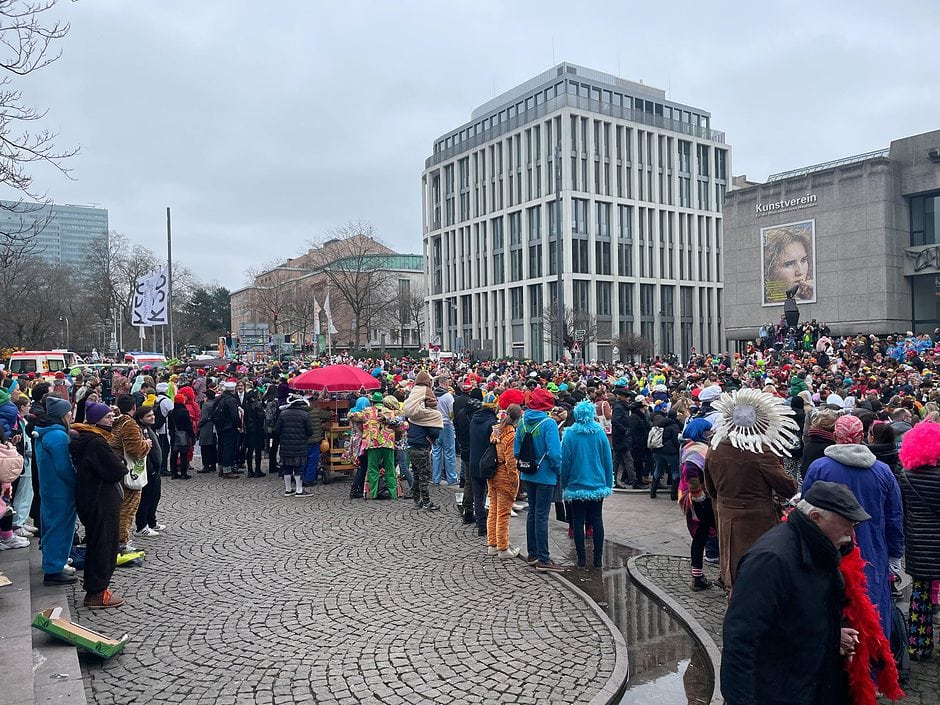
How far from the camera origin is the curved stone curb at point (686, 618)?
16.1ft

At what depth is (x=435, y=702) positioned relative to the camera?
449 centimetres

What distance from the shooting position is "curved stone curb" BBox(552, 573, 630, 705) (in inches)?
178

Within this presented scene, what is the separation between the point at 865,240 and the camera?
37875 millimetres

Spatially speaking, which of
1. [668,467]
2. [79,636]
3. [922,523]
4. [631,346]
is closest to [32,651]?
[79,636]

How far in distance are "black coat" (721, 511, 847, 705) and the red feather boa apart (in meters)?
0.20

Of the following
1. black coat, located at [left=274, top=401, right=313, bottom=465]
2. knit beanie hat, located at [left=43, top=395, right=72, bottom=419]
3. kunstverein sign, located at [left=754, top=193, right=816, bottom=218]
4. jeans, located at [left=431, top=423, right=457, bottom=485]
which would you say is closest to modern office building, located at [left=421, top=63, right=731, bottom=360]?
kunstverein sign, located at [left=754, top=193, right=816, bottom=218]

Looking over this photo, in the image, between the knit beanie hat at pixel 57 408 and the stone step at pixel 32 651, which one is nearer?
the stone step at pixel 32 651

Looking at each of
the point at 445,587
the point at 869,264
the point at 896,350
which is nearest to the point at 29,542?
the point at 445,587

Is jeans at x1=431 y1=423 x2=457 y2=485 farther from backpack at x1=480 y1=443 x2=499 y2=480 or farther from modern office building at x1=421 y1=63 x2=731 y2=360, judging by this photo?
modern office building at x1=421 y1=63 x2=731 y2=360

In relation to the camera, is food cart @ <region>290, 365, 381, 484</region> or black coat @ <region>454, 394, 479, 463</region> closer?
black coat @ <region>454, 394, 479, 463</region>

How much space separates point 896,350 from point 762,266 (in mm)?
20445

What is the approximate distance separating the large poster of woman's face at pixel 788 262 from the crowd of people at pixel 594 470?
2805 centimetres

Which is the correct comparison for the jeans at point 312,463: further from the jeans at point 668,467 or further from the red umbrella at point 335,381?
the jeans at point 668,467

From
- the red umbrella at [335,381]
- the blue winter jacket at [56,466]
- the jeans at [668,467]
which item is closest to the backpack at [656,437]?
the jeans at [668,467]
